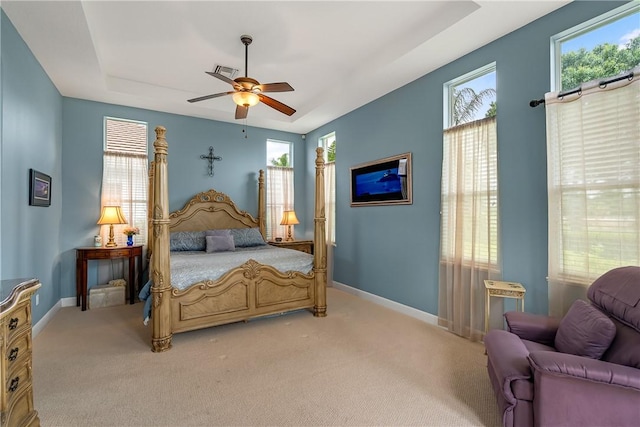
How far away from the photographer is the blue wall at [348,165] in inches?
106

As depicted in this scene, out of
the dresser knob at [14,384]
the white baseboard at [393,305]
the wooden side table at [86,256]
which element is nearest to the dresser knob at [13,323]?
the dresser knob at [14,384]

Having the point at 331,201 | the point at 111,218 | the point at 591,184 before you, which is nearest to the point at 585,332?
the point at 591,184

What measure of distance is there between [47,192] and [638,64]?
19.2ft

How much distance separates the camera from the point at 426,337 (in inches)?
126

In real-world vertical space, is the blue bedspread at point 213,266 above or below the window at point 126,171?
below

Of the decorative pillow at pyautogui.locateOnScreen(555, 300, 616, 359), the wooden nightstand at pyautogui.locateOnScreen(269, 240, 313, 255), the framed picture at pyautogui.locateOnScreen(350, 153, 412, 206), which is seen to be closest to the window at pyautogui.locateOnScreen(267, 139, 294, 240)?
the wooden nightstand at pyautogui.locateOnScreen(269, 240, 313, 255)

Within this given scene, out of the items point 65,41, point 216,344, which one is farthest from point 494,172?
point 65,41

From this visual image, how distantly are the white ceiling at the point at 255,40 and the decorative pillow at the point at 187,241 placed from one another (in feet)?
6.75

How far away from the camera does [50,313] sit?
3.78 m

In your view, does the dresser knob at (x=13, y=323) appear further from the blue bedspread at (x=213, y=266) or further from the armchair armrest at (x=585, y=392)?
the armchair armrest at (x=585, y=392)

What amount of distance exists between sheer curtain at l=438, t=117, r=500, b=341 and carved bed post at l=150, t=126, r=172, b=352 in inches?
117

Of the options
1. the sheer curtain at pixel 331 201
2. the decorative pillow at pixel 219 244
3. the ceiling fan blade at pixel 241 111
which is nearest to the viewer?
the ceiling fan blade at pixel 241 111

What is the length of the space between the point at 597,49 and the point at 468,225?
179 centimetres

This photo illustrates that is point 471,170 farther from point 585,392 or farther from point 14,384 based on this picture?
point 14,384
